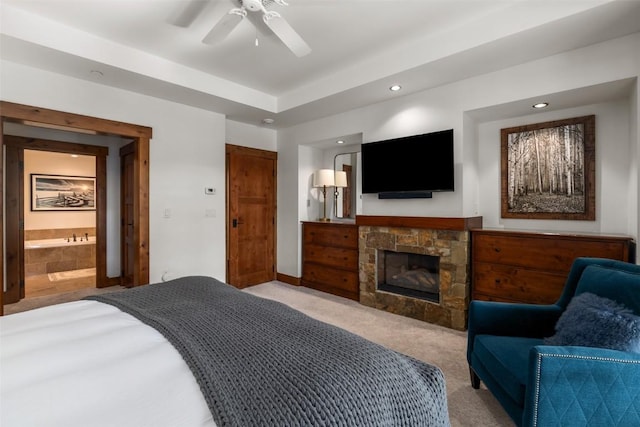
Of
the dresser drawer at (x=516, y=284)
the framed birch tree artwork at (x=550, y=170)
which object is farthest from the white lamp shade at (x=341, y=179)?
the dresser drawer at (x=516, y=284)

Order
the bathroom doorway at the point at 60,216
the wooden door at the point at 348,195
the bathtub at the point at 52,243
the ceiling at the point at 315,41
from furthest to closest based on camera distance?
the bathtub at the point at 52,243 < the wooden door at the point at 348,195 < the bathroom doorway at the point at 60,216 < the ceiling at the point at 315,41

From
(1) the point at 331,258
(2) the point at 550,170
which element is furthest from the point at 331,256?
(2) the point at 550,170

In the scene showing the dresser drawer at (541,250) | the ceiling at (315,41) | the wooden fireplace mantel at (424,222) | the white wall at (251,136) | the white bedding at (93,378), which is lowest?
the white bedding at (93,378)

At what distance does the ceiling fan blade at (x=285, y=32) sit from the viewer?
208 cm

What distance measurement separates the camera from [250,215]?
482 centimetres

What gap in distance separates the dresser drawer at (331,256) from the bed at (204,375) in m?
2.78

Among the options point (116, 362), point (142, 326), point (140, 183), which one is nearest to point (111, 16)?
point (140, 183)

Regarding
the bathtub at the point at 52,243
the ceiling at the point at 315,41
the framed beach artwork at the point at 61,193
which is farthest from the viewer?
the framed beach artwork at the point at 61,193

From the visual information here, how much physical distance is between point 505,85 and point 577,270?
1769mm

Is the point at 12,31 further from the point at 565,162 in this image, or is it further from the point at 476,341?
the point at 565,162

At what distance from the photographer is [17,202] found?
12.7ft

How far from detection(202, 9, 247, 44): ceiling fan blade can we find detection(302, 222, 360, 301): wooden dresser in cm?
265

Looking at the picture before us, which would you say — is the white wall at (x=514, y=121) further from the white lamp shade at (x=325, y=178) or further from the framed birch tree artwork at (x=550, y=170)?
the white lamp shade at (x=325, y=178)

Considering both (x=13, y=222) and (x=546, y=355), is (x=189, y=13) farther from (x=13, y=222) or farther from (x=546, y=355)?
(x=13, y=222)
